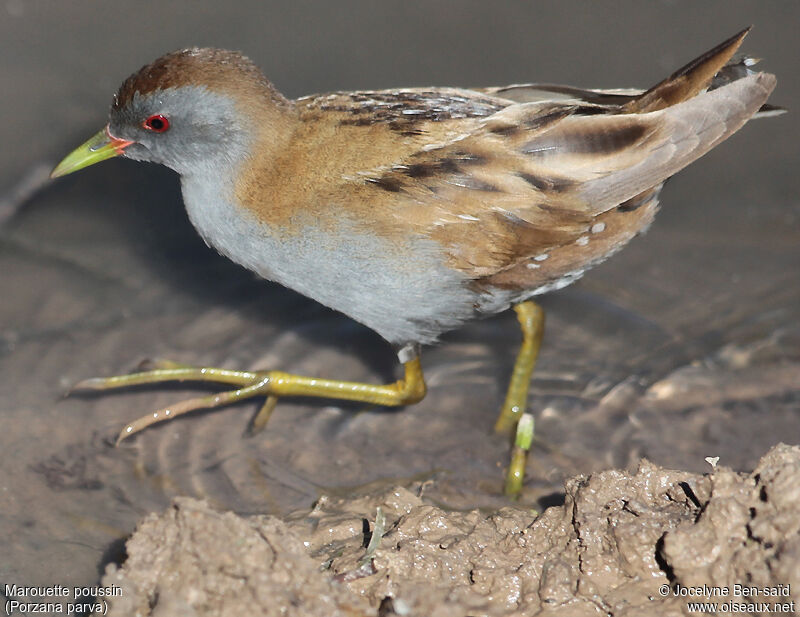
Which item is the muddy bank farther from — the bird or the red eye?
the red eye

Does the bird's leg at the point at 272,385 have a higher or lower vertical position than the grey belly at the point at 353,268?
lower

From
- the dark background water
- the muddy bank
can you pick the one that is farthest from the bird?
the muddy bank

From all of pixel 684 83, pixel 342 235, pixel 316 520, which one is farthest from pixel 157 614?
pixel 684 83

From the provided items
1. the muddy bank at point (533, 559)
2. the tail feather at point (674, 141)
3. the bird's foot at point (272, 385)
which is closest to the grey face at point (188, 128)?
the bird's foot at point (272, 385)

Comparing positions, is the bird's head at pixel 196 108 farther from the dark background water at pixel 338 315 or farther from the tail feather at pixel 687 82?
the tail feather at pixel 687 82

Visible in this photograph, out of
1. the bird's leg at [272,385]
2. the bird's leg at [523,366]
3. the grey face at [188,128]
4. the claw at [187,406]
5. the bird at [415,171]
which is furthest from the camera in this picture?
the bird's leg at [523,366]

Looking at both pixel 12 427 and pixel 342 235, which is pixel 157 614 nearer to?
pixel 342 235
